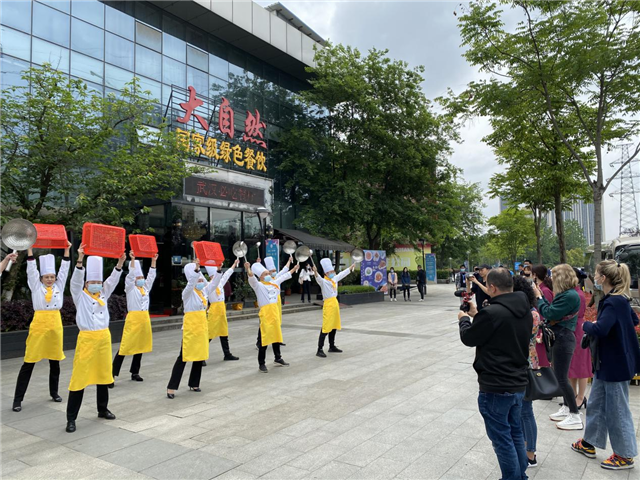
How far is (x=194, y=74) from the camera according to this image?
20156 mm

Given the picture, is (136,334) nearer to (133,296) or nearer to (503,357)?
(133,296)

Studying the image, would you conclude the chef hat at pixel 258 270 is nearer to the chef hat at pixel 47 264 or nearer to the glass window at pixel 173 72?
the chef hat at pixel 47 264

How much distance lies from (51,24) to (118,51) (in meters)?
2.44

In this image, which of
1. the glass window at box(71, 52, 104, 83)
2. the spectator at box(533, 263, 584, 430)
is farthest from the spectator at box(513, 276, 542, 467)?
the glass window at box(71, 52, 104, 83)

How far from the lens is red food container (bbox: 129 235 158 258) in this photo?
7.55 metres

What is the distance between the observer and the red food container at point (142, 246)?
7.55 metres

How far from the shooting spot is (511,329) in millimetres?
3270

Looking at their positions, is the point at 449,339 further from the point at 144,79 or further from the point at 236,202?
the point at 144,79

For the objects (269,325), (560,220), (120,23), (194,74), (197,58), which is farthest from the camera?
(197,58)

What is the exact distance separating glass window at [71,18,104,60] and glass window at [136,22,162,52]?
1.65 metres

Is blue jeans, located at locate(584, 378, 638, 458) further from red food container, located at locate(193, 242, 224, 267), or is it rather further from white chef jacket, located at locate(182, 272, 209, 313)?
red food container, located at locate(193, 242, 224, 267)

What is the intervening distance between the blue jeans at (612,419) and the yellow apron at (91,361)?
17.6 feet

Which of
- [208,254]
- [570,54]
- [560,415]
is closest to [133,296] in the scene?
[208,254]

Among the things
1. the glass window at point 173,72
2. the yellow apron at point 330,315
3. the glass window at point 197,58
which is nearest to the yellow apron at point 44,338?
the yellow apron at point 330,315
